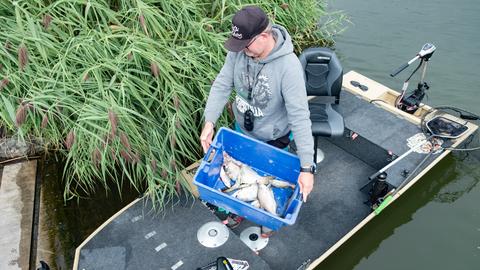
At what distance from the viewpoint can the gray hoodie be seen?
279cm

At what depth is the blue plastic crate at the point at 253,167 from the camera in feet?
9.90

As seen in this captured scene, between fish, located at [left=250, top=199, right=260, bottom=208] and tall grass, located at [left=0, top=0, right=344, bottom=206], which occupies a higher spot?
tall grass, located at [left=0, top=0, right=344, bottom=206]

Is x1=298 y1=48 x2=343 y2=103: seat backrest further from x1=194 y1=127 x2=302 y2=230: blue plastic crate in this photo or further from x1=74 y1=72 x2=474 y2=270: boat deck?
x1=194 y1=127 x2=302 y2=230: blue plastic crate

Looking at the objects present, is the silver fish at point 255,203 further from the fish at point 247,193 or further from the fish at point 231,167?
the fish at point 231,167

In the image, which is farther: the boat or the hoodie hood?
the boat

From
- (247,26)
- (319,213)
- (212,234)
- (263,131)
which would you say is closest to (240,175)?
(263,131)

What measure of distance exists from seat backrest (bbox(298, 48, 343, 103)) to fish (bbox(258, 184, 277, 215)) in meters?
1.66

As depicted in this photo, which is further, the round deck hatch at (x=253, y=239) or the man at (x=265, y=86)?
the round deck hatch at (x=253, y=239)

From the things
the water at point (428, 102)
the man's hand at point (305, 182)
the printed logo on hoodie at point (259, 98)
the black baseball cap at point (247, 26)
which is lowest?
the water at point (428, 102)

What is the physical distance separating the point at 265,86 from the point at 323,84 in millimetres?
1637

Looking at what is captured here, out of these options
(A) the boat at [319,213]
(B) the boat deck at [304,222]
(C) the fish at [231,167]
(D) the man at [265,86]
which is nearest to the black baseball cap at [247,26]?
(D) the man at [265,86]

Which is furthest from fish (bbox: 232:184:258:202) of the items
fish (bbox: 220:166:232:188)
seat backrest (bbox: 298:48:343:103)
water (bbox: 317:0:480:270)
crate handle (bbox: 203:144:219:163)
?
seat backrest (bbox: 298:48:343:103)

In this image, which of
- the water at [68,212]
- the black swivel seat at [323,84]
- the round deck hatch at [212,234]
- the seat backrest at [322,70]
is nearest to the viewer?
the round deck hatch at [212,234]

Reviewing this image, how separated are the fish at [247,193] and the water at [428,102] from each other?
1.44 metres
